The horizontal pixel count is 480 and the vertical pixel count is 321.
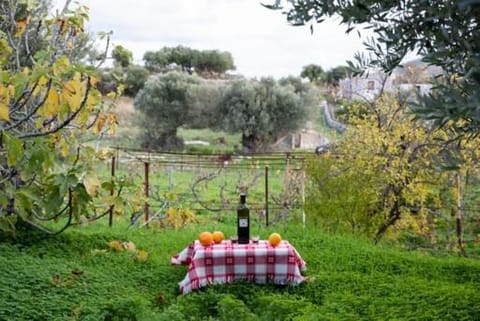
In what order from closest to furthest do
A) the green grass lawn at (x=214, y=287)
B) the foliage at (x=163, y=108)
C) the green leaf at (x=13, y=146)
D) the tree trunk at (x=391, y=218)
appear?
the green leaf at (x=13, y=146) → the green grass lawn at (x=214, y=287) → the tree trunk at (x=391, y=218) → the foliage at (x=163, y=108)

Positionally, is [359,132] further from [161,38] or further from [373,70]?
[373,70]

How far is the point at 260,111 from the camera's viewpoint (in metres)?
12.8

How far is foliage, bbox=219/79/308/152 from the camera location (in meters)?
12.7

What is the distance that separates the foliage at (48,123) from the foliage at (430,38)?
119 centimetres

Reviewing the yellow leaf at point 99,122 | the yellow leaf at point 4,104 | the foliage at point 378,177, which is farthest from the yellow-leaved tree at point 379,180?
the yellow leaf at point 4,104

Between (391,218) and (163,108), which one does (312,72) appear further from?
(391,218)

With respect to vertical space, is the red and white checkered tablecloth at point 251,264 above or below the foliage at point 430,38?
below

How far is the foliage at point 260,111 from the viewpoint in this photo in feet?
41.6

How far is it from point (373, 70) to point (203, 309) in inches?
72.6

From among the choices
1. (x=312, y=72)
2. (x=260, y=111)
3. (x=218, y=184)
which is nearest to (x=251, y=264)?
(x=218, y=184)

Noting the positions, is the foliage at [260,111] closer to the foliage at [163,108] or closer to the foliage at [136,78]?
the foliage at [163,108]

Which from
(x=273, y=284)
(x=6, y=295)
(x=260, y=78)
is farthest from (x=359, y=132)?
(x=260, y=78)

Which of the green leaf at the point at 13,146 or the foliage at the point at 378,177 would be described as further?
the foliage at the point at 378,177

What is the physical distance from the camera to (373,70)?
170 centimetres
